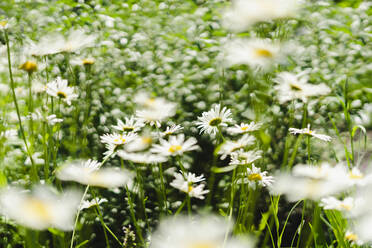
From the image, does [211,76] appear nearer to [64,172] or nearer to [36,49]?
[36,49]

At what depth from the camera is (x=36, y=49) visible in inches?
26.0

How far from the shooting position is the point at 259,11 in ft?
1.38

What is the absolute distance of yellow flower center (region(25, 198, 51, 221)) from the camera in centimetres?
36

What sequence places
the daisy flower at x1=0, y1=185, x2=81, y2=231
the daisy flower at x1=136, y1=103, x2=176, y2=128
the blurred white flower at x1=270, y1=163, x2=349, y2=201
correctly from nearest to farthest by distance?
the daisy flower at x1=0, y1=185, x2=81, y2=231
the blurred white flower at x1=270, y1=163, x2=349, y2=201
the daisy flower at x1=136, y1=103, x2=176, y2=128

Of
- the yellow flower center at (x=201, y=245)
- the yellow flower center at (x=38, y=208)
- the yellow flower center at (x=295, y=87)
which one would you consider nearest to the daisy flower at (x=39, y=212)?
the yellow flower center at (x=38, y=208)

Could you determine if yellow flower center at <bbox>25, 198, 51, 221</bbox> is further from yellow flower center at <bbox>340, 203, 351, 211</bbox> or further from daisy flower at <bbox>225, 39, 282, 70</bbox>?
yellow flower center at <bbox>340, 203, 351, 211</bbox>

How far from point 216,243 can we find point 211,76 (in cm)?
132

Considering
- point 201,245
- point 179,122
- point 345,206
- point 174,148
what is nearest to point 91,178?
point 174,148

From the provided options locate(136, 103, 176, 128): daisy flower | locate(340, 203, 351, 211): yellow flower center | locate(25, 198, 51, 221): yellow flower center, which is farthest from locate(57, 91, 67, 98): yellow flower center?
locate(340, 203, 351, 211): yellow flower center

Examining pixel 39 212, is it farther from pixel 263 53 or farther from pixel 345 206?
pixel 345 206

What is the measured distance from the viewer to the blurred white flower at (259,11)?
1.36ft

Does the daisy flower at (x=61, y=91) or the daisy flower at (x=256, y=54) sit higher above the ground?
the daisy flower at (x=256, y=54)

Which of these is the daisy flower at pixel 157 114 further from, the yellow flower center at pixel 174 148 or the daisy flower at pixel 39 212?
the daisy flower at pixel 39 212

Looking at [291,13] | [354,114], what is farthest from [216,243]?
[354,114]
